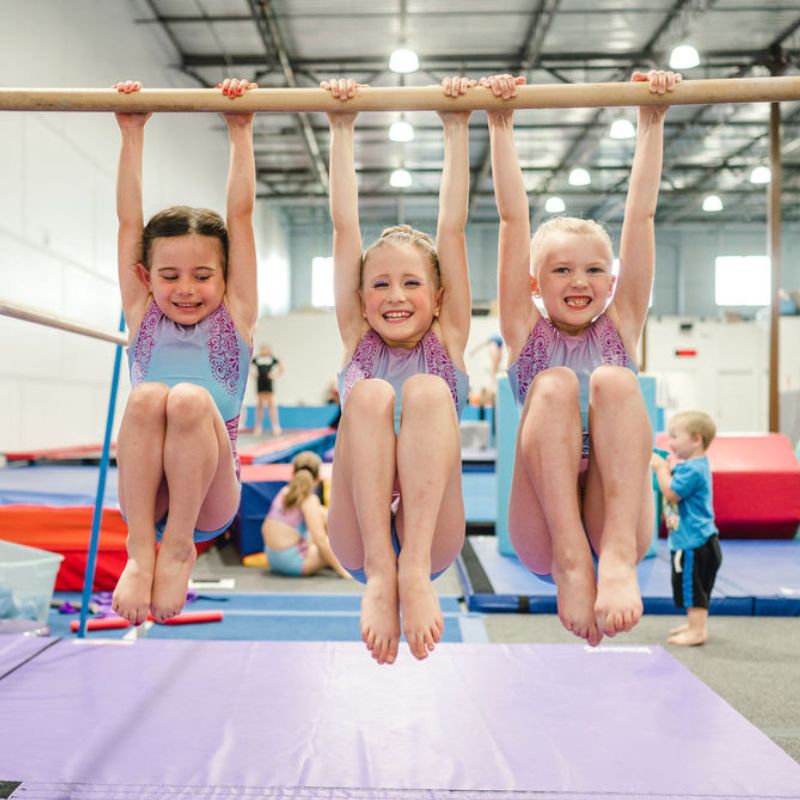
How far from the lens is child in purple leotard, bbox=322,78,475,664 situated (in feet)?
5.21

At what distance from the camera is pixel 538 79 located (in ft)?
34.6

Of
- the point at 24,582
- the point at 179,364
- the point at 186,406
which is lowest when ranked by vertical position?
the point at 24,582

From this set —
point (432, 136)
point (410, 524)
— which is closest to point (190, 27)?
point (432, 136)

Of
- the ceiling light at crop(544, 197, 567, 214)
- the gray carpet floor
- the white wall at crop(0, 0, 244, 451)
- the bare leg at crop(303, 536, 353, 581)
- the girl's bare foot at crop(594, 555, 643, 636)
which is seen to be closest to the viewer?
the girl's bare foot at crop(594, 555, 643, 636)

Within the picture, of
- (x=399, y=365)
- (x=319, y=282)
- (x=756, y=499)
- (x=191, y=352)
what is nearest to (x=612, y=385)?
(x=399, y=365)

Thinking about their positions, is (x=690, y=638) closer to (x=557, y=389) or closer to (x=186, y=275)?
(x=557, y=389)

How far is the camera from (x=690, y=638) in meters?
3.60

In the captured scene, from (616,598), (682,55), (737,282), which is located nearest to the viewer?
(616,598)

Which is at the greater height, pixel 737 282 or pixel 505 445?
pixel 737 282

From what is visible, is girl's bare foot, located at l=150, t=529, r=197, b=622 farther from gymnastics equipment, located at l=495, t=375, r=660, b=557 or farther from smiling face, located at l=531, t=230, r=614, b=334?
gymnastics equipment, located at l=495, t=375, r=660, b=557

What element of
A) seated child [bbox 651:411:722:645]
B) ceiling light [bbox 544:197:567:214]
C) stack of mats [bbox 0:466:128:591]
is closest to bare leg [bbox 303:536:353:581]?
stack of mats [bbox 0:466:128:591]

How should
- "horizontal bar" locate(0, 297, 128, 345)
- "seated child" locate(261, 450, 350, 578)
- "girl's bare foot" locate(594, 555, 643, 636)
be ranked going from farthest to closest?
1. "seated child" locate(261, 450, 350, 578)
2. "horizontal bar" locate(0, 297, 128, 345)
3. "girl's bare foot" locate(594, 555, 643, 636)

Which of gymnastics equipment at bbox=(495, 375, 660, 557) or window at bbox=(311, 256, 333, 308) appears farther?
window at bbox=(311, 256, 333, 308)

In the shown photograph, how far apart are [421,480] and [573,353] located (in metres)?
0.52
